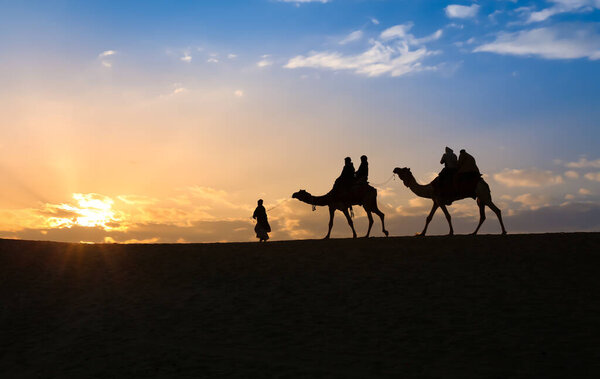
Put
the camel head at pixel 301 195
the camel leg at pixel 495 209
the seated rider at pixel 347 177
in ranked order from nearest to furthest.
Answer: the camel leg at pixel 495 209 < the seated rider at pixel 347 177 < the camel head at pixel 301 195

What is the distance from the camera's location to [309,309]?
13.7m

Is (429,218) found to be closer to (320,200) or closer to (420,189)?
(420,189)

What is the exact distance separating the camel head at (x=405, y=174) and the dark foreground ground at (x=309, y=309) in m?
3.04

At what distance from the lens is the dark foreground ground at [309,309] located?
34.8 ft

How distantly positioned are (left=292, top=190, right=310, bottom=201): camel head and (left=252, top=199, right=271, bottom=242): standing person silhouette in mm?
1403

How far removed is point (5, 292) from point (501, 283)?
11.3 metres

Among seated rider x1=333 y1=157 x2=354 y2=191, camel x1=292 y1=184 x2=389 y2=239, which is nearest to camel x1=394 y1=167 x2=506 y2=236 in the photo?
camel x1=292 y1=184 x2=389 y2=239

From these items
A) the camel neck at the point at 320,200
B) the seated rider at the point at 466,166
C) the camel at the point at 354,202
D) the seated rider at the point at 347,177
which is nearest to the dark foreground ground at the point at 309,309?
the camel at the point at 354,202

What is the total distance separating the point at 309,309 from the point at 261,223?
9.36 metres

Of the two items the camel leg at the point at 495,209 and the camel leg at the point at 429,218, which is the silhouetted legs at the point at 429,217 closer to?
the camel leg at the point at 429,218

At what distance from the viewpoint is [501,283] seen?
1480 cm

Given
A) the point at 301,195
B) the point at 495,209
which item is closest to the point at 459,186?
the point at 495,209

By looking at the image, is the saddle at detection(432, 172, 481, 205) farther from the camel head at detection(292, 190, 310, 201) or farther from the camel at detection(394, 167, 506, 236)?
the camel head at detection(292, 190, 310, 201)

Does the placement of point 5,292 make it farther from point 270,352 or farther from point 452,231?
point 452,231
